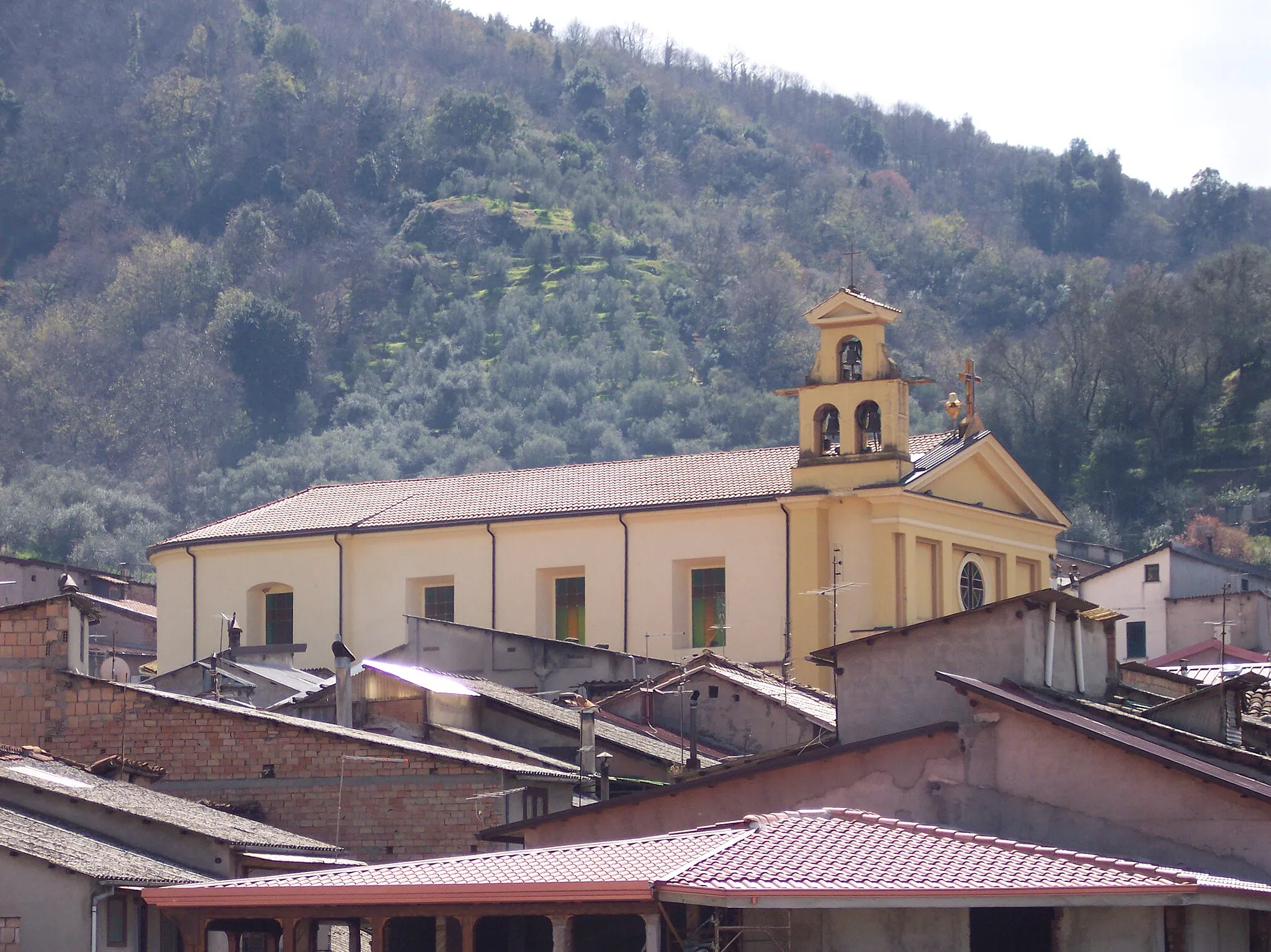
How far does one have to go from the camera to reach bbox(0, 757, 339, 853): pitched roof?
23.8 meters

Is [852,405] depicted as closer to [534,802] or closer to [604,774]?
[604,774]

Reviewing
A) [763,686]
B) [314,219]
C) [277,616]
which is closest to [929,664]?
[763,686]

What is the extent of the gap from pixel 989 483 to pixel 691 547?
6.27 metres

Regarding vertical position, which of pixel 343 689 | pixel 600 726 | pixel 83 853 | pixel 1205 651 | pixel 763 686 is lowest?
pixel 83 853

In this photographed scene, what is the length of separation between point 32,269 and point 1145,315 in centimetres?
9107

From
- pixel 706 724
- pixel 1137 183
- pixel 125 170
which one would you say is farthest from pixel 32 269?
pixel 706 724

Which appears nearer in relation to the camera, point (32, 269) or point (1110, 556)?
point (1110, 556)

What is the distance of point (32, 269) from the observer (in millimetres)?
156875

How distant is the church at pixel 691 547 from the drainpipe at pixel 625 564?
0.04 metres

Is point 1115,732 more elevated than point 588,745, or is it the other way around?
point 588,745

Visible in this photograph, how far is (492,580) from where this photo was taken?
5012cm

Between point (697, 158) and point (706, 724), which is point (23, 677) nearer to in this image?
point (706, 724)

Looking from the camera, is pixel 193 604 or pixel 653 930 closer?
pixel 653 930

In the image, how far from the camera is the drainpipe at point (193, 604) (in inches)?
2060
